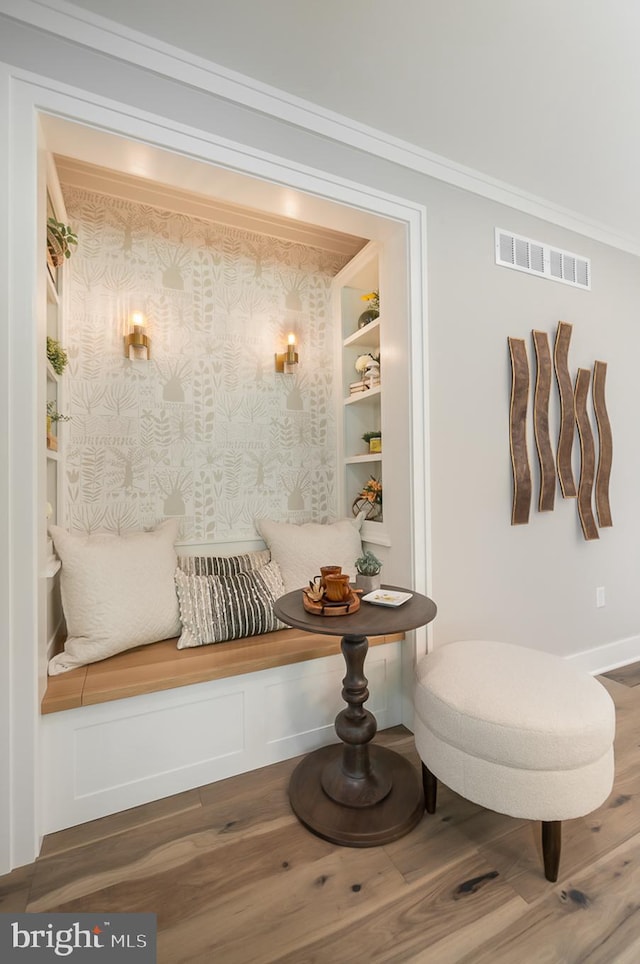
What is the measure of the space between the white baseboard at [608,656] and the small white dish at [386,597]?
4.79 ft

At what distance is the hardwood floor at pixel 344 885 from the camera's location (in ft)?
3.47

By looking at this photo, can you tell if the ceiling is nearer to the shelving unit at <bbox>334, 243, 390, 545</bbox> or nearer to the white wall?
the white wall

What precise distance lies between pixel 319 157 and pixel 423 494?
1.49 m

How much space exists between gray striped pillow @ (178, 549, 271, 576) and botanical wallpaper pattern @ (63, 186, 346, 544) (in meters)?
0.18

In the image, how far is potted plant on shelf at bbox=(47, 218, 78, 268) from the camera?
5.58 ft

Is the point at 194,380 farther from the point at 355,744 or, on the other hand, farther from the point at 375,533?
the point at 355,744

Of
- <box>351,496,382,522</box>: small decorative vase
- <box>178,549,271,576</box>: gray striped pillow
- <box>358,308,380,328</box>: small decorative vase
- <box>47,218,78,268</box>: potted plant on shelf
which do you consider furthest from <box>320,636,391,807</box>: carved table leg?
<box>47,218,78,268</box>: potted plant on shelf

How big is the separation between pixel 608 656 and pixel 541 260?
2.37 meters

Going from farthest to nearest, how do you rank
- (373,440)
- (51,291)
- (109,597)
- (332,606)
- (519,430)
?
1. (373,440)
2. (519,430)
3. (51,291)
4. (109,597)
5. (332,606)

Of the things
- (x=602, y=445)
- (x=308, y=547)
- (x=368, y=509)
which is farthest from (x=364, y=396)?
(x=602, y=445)

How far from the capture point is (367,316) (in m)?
2.50

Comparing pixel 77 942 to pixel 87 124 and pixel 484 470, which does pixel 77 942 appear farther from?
pixel 87 124

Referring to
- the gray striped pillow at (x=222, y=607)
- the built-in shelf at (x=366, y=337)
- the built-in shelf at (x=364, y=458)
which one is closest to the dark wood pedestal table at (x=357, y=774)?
the gray striped pillow at (x=222, y=607)

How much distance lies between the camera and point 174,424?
7.34ft
